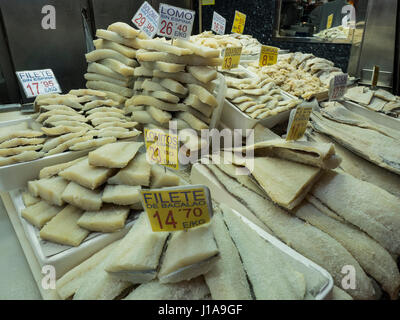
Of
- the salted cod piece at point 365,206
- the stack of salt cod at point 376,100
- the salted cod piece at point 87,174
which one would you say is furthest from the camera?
the stack of salt cod at point 376,100

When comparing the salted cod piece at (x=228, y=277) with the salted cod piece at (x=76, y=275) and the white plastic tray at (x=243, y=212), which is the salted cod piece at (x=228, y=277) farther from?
the salted cod piece at (x=76, y=275)

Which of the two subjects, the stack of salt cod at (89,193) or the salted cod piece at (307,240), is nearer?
the salted cod piece at (307,240)

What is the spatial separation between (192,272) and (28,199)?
0.99 metres

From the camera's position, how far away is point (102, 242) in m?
1.24

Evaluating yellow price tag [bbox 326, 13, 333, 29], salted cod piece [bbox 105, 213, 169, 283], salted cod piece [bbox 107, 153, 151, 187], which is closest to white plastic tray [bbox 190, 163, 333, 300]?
salted cod piece [bbox 107, 153, 151, 187]

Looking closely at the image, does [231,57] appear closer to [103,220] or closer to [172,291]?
[103,220]

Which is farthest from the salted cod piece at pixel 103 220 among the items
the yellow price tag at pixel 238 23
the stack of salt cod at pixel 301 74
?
the yellow price tag at pixel 238 23

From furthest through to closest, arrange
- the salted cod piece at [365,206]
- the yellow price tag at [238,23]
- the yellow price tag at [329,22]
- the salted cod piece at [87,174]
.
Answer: the yellow price tag at [329,22] < the yellow price tag at [238,23] < the salted cod piece at [87,174] < the salted cod piece at [365,206]

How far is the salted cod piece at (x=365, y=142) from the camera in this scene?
1.52 meters

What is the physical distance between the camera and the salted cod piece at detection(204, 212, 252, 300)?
884 mm

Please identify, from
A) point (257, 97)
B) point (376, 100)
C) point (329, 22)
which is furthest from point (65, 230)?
point (329, 22)

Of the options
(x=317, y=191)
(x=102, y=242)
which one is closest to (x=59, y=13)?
(x=102, y=242)

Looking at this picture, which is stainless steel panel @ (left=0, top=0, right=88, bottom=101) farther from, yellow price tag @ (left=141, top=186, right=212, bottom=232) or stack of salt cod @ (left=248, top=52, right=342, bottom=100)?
yellow price tag @ (left=141, top=186, right=212, bottom=232)

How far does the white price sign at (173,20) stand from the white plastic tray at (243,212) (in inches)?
39.5
